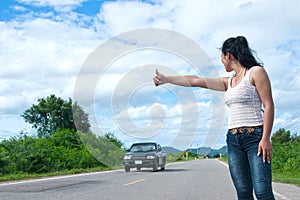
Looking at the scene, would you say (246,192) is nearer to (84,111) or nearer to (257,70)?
(257,70)

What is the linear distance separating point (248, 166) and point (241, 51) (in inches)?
36.2

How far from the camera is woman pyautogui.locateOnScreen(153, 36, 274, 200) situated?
11.0ft

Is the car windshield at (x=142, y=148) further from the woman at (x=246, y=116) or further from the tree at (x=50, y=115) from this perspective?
the tree at (x=50, y=115)

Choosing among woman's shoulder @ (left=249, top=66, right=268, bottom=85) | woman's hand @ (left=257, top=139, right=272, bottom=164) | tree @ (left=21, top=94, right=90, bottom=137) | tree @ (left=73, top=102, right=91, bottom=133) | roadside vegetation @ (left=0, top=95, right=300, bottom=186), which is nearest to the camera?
woman's hand @ (left=257, top=139, right=272, bottom=164)

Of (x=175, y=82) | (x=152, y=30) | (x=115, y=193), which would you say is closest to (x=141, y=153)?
(x=115, y=193)

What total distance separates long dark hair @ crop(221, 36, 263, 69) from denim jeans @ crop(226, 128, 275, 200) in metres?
0.55

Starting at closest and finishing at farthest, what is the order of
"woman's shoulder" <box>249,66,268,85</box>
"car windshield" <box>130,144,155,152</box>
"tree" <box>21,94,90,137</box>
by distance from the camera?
"woman's shoulder" <box>249,66,268,85</box>, "car windshield" <box>130,144,155,152</box>, "tree" <box>21,94,90,137</box>

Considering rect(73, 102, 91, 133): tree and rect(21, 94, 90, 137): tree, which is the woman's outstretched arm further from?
rect(21, 94, 90, 137): tree

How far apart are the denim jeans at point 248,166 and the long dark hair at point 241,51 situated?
1.80 feet

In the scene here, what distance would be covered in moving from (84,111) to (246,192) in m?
6.67

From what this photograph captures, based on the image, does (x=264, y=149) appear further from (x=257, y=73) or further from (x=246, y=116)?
(x=257, y=73)

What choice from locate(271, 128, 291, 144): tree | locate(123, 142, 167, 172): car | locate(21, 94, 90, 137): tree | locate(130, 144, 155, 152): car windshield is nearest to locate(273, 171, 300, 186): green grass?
locate(123, 142, 167, 172): car

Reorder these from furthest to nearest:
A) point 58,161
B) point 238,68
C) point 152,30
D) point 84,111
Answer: point 58,161, point 84,111, point 152,30, point 238,68

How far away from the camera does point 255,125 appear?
348cm
